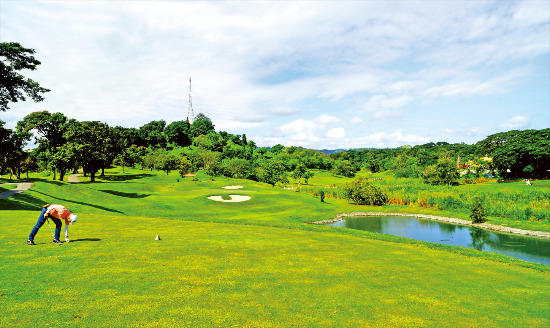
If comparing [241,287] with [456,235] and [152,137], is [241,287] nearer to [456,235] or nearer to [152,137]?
[456,235]

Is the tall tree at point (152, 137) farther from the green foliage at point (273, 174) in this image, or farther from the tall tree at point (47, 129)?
the tall tree at point (47, 129)

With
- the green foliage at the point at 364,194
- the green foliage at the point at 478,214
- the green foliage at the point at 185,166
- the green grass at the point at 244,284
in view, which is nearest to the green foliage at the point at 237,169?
the green foliage at the point at 185,166

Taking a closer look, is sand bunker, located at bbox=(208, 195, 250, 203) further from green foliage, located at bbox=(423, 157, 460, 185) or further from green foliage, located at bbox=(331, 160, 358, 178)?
green foliage, located at bbox=(331, 160, 358, 178)

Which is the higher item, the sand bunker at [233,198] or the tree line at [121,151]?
the tree line at [121,151]

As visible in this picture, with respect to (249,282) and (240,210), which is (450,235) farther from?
(249,282)

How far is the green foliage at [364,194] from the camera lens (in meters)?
64.1

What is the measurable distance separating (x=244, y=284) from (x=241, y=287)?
1.08ft

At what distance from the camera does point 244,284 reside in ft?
32.4

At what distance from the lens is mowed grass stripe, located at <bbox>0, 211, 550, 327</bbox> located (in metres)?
7.49

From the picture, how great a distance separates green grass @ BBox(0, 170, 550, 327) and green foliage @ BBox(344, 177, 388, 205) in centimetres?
4614

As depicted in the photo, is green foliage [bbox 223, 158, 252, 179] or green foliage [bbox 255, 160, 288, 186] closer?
green foliage [bbox 255, 160, 288, 186]

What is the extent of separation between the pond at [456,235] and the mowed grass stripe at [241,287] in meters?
21.6

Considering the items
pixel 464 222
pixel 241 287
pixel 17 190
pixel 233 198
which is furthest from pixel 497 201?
pixel 17 190

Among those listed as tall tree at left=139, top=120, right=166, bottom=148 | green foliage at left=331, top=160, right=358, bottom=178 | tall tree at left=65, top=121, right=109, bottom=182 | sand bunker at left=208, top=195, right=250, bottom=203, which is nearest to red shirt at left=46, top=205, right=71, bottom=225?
sand bunker at left=208, top=195, right=250, bottom=203
